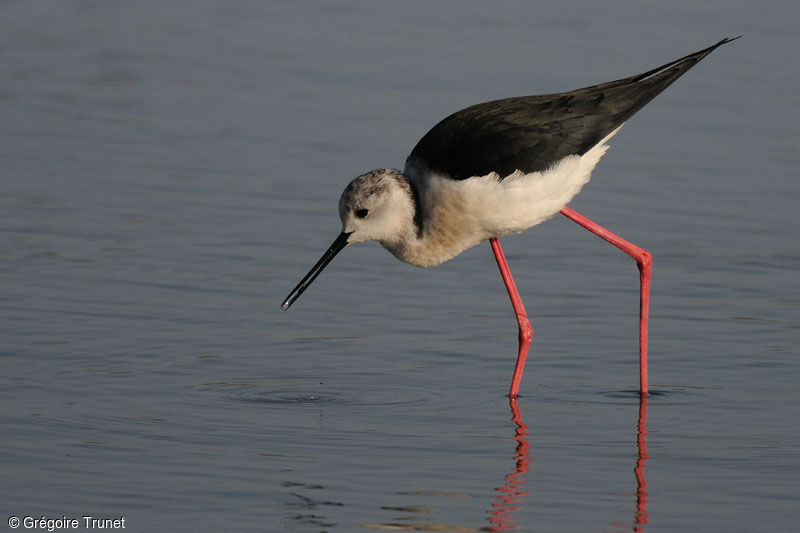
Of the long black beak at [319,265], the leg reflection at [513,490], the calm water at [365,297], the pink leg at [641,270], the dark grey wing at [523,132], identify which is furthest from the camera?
the long black beak at [319,265]

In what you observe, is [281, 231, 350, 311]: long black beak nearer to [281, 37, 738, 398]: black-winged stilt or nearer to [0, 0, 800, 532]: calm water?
[281, 37, 738, 398]: black-winged stilt

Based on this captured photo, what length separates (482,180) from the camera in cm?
686

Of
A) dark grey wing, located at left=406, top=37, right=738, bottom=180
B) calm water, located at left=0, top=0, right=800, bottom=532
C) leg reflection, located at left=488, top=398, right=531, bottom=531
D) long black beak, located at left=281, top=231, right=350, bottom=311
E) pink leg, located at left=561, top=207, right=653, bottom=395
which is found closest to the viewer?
leg reflection, located at left=488, top=398, right=531, bottom=531

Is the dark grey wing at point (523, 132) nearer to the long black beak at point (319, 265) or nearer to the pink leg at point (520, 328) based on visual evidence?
the long black beak at point (319, 265)

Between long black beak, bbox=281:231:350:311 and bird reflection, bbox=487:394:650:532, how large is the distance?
3.78ft

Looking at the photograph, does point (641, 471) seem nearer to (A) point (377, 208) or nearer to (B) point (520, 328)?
(B) point (520, 328)

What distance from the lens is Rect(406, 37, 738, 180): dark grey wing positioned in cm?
688

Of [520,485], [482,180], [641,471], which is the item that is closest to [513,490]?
[520,485]

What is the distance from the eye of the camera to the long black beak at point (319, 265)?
711cm

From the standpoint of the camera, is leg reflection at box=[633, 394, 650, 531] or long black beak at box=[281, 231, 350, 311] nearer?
leg reflection at box=[633, 394, 650, 531]

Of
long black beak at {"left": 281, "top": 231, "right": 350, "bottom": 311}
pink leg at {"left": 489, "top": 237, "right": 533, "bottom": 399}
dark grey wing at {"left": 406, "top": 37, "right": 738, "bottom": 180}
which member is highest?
dark grey wing at {"left": 406, "top": 37, "right": 738, "bottom": 180}

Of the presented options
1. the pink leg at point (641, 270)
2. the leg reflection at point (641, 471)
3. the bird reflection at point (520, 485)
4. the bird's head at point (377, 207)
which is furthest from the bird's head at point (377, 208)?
the leg reflection at point (641, 471)

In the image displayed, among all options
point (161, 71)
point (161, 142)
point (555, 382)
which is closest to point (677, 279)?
point (555, 382)

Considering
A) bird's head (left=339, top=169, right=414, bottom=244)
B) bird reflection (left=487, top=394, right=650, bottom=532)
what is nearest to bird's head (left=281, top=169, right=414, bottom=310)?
bird's head (left=339, top=169, right=414, bottom=244)
